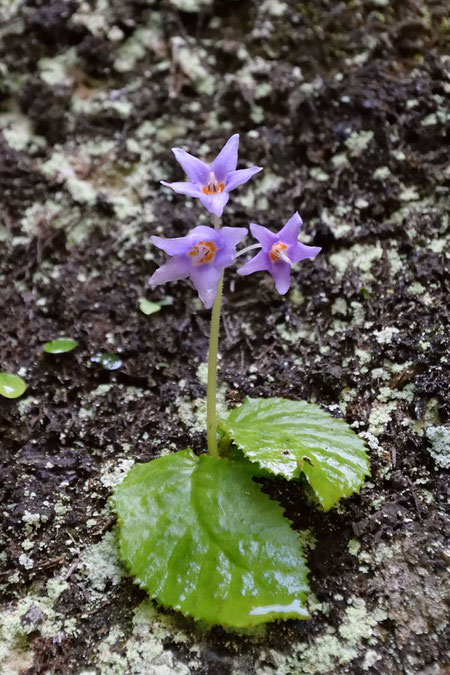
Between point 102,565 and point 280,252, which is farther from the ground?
point 280,252

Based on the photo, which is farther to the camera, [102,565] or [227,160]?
[102,565]

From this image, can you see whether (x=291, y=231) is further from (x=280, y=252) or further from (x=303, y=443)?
(x=303, y=443)

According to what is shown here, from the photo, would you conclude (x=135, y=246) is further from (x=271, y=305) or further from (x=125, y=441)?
(x=125, y=441)

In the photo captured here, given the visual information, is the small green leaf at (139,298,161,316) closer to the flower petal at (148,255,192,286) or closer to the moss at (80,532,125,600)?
the flower petal at (148,255,192,286)

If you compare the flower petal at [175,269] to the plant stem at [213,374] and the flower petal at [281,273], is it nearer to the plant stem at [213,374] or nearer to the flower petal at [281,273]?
the plant stem at [213,374]

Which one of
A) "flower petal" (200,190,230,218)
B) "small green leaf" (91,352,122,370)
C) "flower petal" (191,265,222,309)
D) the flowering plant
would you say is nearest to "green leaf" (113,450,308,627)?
the flowering plant

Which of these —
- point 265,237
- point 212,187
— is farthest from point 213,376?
point 212,187

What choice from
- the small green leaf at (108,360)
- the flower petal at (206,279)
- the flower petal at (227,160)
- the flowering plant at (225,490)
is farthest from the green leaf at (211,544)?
the flower petal at (227,160)

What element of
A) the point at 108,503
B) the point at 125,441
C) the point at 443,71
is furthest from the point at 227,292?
the point at 443,71
